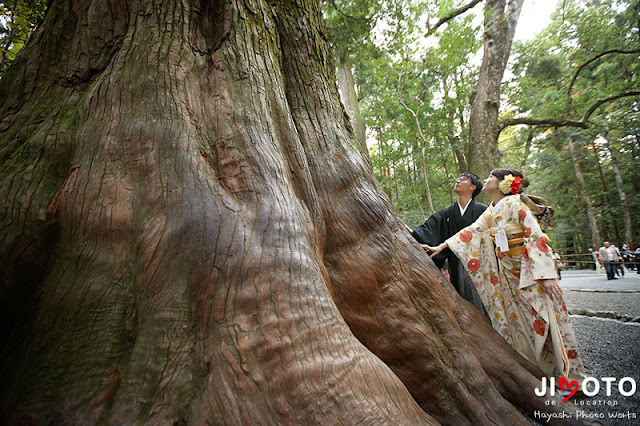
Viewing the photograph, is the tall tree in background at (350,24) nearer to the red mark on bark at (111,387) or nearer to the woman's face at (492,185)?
the woman's face at (492,185)

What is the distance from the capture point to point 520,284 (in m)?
2.51

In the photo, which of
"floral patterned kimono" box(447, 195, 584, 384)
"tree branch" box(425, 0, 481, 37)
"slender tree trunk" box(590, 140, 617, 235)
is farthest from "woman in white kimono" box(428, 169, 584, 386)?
"slender tree trunk" box(590, 140, 617, 235)

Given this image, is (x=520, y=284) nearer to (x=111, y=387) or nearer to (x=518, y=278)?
(x=518, y=278)

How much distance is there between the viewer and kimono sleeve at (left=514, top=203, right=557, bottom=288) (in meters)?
2.37

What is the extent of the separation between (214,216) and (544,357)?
9.26 ft

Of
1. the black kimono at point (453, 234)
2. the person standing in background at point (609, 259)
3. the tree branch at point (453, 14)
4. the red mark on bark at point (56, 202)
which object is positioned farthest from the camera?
the person standing in background at point (609, 259)

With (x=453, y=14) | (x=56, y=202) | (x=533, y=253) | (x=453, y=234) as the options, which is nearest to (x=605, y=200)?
(x=453, y=14)

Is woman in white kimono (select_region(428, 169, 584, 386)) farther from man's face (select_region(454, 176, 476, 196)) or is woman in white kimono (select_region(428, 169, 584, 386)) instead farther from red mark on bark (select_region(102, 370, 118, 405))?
red mark on bark (select_region(102, 370, 118, 405))

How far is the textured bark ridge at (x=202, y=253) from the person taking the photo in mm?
1069

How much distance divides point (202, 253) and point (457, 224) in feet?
9.78

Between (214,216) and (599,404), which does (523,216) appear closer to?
(599,404)

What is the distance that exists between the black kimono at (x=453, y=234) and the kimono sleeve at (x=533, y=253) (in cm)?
71

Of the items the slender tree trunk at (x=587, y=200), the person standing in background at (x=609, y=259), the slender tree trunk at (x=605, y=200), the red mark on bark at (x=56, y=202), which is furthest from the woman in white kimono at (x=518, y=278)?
the slender tree trunk at (x=605, y=200)

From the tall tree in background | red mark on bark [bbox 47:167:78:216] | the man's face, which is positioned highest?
the tall tree in background
